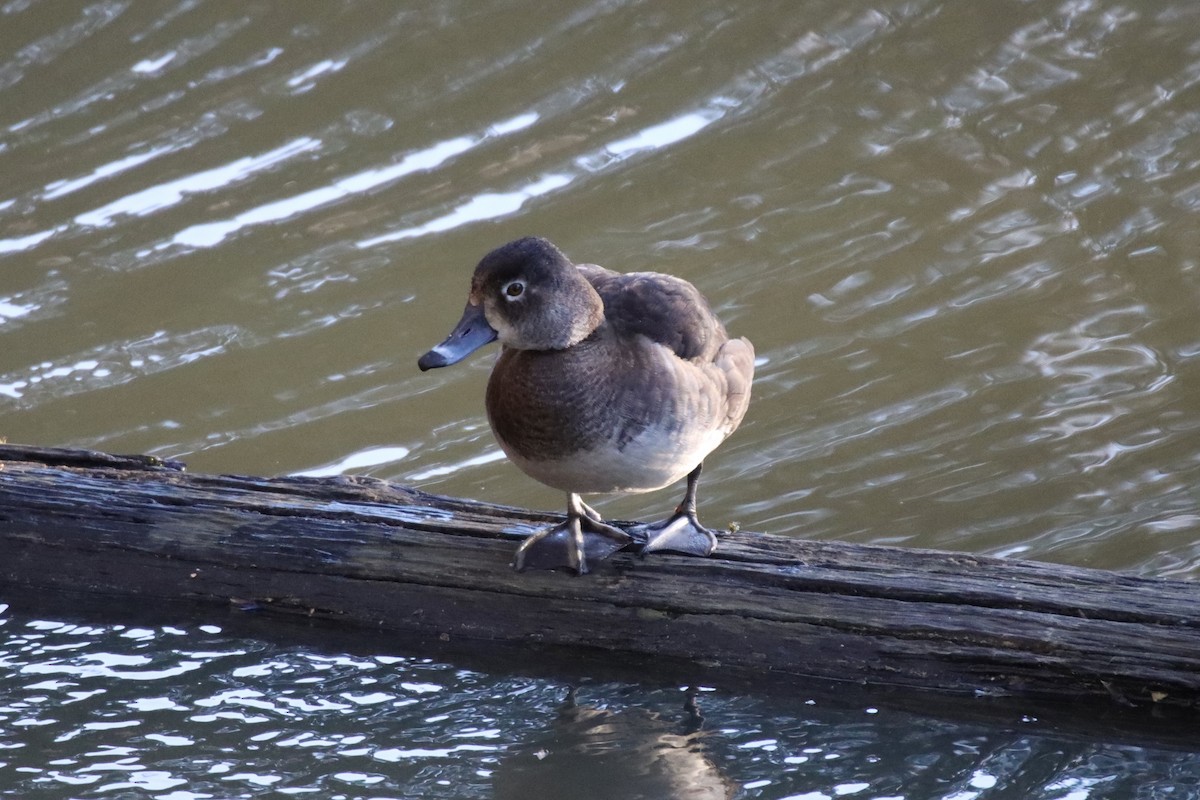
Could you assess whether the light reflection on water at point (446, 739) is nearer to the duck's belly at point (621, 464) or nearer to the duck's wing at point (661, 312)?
the duck's belly at point (621, 464)

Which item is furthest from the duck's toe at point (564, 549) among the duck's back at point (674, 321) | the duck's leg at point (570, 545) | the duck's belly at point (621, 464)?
the duck's back at point (674, 321)

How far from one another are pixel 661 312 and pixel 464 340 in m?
0.52

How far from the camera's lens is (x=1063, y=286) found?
236 inches

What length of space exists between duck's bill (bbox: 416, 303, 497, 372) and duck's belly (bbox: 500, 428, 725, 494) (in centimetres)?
28

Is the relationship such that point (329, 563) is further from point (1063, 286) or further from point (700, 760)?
point (1063, 286)

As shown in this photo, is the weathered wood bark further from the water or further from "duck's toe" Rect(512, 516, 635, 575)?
the water

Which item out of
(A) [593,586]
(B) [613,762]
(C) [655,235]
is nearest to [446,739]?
(B) [613,762]

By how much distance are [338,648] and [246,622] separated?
0.26 metres

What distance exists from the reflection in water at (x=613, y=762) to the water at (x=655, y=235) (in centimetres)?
28

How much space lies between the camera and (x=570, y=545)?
3500 mm

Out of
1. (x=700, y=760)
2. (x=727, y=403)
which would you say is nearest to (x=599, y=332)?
(x=727, y=403)

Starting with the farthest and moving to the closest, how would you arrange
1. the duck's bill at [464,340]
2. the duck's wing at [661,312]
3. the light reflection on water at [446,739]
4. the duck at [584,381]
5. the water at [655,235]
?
1. the water at [655,235]
2. the duck's wing at [661,312]
3. the duck at [584,381]
4. the duck's bill at [464,340]
5. the light reflection on water at [446,739]

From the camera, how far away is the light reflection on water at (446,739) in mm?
3031

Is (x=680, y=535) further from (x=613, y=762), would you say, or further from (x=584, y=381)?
(x=613, y=762)
